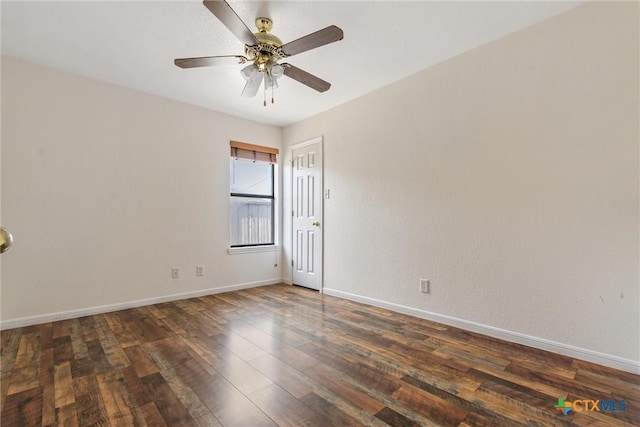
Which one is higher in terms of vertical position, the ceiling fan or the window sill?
the ceiling fan

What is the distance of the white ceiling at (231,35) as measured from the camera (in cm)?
220

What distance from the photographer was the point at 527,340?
2.44 meters

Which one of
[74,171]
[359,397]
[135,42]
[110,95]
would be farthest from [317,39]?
[74,171]

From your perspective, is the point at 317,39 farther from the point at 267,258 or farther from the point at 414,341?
the point at 267,258

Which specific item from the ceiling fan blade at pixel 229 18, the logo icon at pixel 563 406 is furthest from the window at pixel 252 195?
the logo icon at pixel 563 406

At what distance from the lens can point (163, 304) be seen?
12.0 feet

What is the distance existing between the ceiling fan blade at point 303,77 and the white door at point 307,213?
1.57 meters

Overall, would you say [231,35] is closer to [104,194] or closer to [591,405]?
[104,194]

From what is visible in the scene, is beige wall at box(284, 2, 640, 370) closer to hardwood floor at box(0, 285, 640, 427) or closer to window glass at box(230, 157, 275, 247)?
hardwood floor at box(0, 285, 640, 427)

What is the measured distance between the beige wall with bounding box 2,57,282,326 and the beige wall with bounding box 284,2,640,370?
2.23m

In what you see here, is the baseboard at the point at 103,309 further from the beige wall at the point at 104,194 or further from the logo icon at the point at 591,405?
the logo icon at the point at 591,405

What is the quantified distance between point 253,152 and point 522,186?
352 cm

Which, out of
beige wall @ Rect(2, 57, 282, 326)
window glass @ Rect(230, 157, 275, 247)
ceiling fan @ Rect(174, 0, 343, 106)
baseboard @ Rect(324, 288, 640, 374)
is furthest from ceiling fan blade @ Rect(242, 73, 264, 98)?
baseboard @ Rect(324, 288, 640, 374)

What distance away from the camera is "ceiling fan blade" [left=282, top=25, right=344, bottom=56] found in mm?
1941
